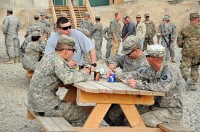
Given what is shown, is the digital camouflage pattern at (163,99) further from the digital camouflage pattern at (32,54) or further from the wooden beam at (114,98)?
the digital camouflage pattern at (32,54)

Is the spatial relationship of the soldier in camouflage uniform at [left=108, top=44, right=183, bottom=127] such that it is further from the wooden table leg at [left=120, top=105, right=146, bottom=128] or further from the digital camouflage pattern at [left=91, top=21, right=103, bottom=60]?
the digital camouflage pattern at [left=91, top=21, right=103, bottom=60]

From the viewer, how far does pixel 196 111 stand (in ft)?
31.1

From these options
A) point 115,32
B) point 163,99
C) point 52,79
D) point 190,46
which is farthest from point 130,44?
point 115,32

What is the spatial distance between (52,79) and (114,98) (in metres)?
0.86

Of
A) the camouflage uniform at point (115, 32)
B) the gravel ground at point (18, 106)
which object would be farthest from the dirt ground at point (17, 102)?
the camouflage uniform at point (115, 32)

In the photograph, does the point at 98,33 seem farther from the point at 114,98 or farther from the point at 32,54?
the point at 114,98

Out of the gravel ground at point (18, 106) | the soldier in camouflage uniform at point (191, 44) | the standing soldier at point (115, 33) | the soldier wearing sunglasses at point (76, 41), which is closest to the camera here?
the soldier wearing sunglasses at point (76, 41)

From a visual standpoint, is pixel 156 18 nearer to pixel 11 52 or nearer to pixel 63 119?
pixel 11 52

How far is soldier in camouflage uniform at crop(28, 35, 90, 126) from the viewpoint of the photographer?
623cm

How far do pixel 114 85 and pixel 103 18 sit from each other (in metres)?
25.2

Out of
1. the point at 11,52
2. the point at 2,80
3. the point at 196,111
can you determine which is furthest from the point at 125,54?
the point at 11,52

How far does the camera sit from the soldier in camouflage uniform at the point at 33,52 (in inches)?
464

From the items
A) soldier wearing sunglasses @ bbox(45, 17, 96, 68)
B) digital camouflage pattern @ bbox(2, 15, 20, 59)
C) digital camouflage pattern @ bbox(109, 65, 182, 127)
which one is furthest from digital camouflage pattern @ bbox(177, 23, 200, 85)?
digital camouflage pattern @ bbox(2, 15, 20, 59)

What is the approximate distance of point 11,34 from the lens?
17188 millimetres
